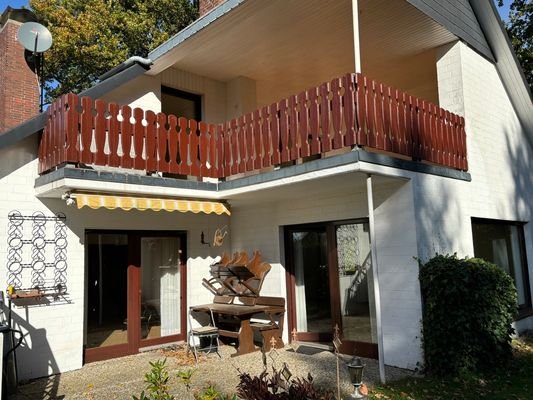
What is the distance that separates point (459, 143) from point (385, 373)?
5127 mm

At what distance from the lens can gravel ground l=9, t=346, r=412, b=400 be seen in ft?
24.0

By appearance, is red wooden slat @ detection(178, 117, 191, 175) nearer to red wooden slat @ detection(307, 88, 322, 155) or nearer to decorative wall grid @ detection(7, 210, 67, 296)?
decorative wall grid @ detection(7, 210, 67, 296)

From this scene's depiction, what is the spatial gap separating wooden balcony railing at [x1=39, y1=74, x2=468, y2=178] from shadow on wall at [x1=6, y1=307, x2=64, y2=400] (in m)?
2.94

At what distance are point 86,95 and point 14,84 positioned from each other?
10.6ft

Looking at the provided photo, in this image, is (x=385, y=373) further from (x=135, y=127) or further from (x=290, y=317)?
(x=135, y=127)

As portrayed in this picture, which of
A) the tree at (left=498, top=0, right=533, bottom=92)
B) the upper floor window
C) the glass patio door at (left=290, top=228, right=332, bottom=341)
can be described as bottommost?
the glass patio door at (left=290, top=228, right=332, bottom=341)

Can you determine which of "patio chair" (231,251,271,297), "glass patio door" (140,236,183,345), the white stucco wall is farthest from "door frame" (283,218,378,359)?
the white stucco wall

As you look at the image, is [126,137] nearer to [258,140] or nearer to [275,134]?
[258,140]

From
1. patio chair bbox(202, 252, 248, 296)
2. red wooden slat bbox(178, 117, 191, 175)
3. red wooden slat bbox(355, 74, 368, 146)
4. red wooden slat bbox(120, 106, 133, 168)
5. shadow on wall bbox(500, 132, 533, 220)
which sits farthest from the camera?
shadow on wall bbox(500, 132, 533, 220)

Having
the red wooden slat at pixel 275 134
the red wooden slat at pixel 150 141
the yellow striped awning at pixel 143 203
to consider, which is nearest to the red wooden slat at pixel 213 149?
the yellow striped awning at pixel 143 203

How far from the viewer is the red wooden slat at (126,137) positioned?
8.55 meters

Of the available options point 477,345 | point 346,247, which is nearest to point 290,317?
point 346,247

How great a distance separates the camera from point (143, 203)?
29.0 feet

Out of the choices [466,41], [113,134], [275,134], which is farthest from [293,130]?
[466,41]
